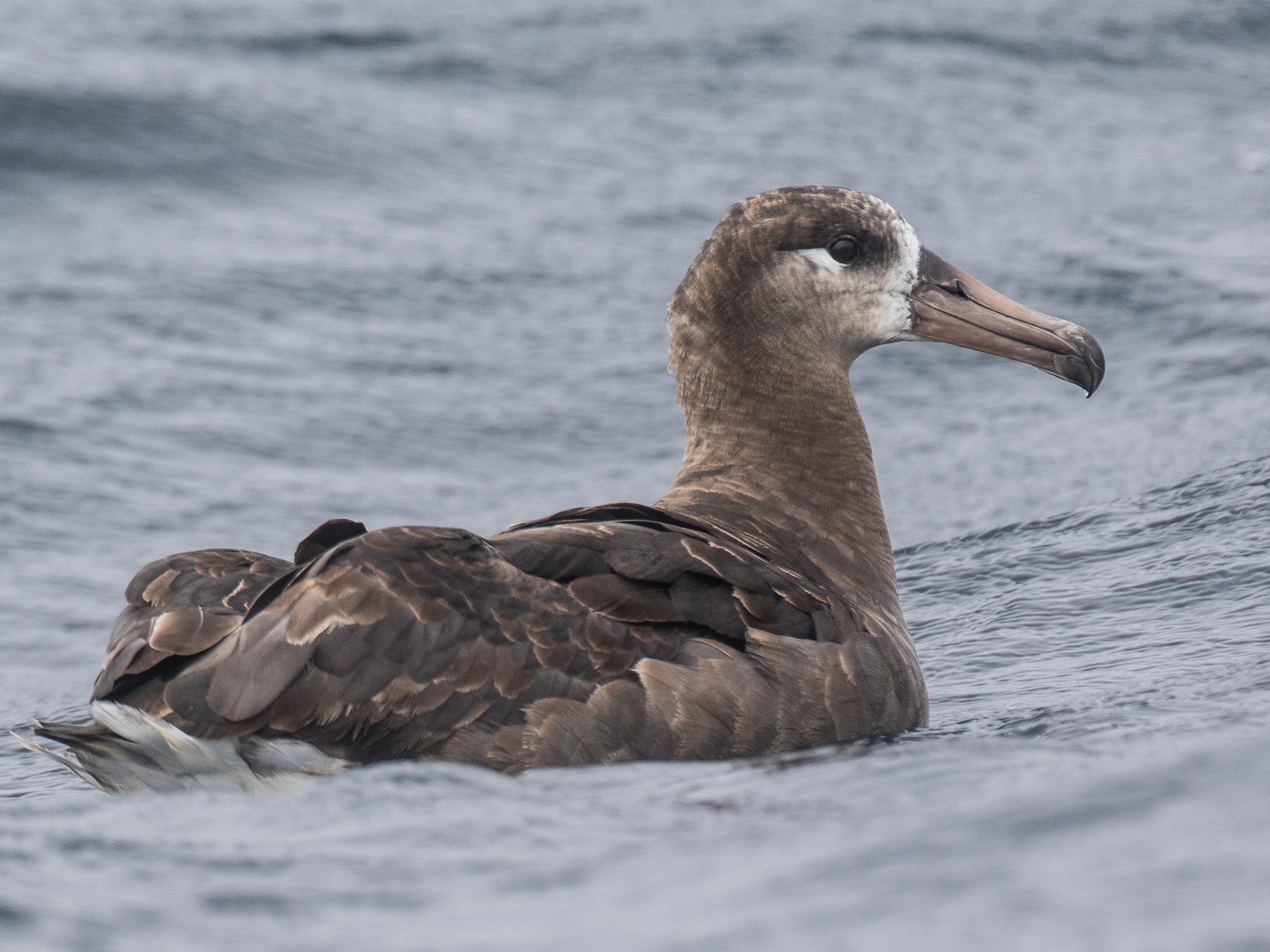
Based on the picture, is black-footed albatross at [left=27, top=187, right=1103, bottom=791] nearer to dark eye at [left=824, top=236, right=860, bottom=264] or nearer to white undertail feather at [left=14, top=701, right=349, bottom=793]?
white undertail feather at [left=14, top=701, right=349, bottom=793]

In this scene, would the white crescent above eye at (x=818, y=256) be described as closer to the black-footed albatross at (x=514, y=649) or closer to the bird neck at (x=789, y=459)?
the bird neck at (x=789, y=459)

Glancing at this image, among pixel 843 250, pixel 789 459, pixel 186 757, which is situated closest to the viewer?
pixel 186 757

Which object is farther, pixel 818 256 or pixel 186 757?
pixel 818 256

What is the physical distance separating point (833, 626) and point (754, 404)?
1159mm

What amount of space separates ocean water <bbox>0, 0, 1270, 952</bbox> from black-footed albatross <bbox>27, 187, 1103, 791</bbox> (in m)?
0.14

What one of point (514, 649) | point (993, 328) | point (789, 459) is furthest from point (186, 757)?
point (993, 328)

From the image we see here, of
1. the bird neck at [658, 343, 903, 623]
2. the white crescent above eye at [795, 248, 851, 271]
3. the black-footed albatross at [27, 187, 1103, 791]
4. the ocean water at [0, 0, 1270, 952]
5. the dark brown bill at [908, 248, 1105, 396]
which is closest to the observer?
the ocean water at [0, 0, 1270, 952]

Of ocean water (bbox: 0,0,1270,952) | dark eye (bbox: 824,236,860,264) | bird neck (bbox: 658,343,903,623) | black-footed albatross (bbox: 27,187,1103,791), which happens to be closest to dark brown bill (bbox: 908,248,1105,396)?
dark eye (bbox: 824,236,860,264)

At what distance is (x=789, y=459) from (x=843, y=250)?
730mm

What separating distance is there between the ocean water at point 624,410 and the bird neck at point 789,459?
639mm

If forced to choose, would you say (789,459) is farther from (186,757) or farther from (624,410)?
(624,410)

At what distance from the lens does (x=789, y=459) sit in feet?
20.5

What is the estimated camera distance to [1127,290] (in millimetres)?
11375

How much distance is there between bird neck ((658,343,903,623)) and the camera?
6078mm
